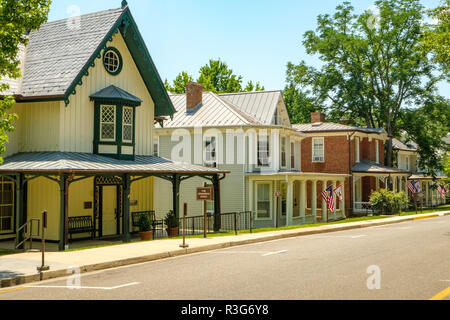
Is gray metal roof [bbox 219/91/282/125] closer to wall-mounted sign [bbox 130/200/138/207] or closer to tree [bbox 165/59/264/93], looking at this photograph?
wall-mounted sign [bbox 130/200/138/207]

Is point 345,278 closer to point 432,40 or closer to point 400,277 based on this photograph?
point 400,277

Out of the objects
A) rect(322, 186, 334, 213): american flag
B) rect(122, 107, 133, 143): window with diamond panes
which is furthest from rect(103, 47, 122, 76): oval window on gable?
rect(322, 186, 334, 213): american flag

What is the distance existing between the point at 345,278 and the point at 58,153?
12.7m

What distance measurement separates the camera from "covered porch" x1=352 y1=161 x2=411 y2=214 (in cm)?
4303

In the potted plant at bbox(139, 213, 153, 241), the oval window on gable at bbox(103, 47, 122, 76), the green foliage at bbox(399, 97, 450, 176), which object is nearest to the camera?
the potted plant at bbox(139, 213, 153, 241)

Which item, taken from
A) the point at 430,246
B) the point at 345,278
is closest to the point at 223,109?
the point at 430,246

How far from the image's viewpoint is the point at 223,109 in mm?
33219

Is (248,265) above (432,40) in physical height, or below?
below

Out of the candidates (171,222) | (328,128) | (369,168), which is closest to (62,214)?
(171,222)

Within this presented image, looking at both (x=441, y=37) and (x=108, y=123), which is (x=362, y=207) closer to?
(x=441, y=37)

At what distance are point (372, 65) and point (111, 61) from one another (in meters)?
35.5

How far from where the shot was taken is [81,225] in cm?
2086

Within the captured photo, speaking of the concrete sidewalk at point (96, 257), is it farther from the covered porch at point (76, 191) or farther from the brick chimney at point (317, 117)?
the brick chimney at point (317, 117)

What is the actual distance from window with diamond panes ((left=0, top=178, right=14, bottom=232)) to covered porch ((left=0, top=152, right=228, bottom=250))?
4 cm
